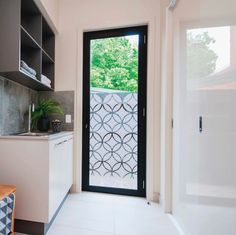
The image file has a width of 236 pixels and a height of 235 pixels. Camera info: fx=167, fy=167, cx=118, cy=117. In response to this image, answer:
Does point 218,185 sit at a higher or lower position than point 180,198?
higher

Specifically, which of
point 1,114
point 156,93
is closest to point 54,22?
point 1,114

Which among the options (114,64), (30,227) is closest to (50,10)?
(114,64)

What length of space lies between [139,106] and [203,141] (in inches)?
47.5

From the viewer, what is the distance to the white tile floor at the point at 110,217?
5.14 feet

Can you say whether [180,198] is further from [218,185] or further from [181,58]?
[181,58]

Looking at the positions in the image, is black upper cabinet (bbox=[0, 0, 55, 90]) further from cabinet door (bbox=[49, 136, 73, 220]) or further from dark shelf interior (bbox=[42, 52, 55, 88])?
cabinet door (bbox=[49, 136, 73, 220])

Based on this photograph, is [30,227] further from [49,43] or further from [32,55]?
[49,43]

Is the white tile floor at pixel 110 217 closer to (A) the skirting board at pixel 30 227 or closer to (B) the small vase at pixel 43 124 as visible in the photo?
(A) the skirting board at pixel 30 227

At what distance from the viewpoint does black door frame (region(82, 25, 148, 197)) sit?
7.62ft

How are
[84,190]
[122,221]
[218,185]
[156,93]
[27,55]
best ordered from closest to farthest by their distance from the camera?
[218,185] → [122,221] → [27,55] → [156,93] → [84,190]

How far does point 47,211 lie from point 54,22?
228 centimetres

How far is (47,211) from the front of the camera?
1.47m

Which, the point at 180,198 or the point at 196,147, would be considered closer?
the point at 196,147

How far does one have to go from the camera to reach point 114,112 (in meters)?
2.43
